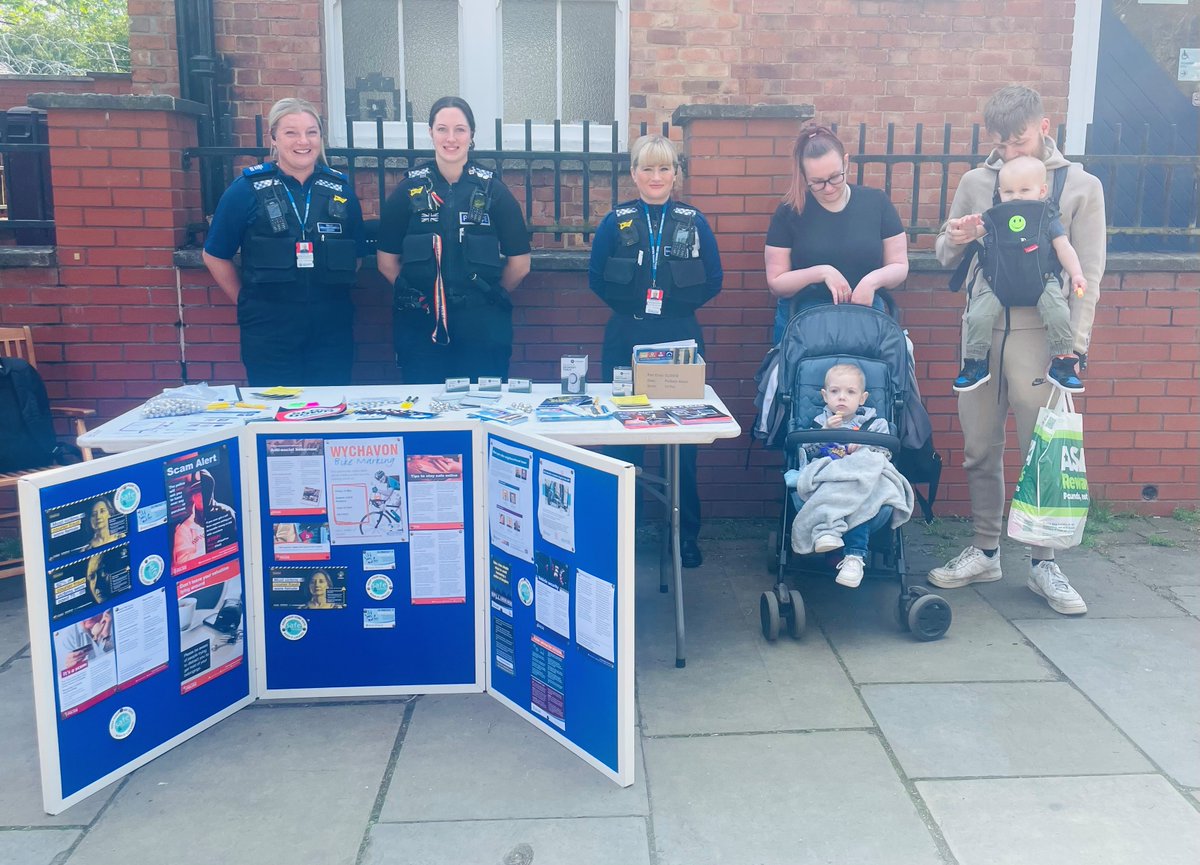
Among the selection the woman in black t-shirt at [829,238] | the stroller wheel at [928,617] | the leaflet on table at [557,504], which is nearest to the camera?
the leaflet on table at [557,504]

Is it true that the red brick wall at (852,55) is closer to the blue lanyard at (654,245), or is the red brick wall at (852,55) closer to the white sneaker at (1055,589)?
the blue lanyard at (654,245)

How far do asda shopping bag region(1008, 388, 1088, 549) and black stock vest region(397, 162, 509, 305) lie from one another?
8.14 feet

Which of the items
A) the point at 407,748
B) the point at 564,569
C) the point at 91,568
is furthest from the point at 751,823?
the point at 91,568

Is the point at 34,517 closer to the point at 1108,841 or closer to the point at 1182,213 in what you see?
the point at 1108,841

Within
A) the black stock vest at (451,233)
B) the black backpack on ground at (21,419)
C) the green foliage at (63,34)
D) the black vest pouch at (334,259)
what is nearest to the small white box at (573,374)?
the black stock vest at (451,233)

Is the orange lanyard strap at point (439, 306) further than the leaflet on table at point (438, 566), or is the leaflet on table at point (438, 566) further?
the orange lanyard strap at point (439, 306)

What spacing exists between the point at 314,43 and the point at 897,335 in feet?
14.2

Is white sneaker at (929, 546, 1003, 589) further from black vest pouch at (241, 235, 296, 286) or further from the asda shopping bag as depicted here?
black vest pouch at (241, 235, 296, 286)

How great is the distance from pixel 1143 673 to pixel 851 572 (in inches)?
45.8

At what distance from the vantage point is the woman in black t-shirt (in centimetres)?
455

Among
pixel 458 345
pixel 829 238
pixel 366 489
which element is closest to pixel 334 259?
pixel 458 345

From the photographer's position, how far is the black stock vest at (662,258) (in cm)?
471

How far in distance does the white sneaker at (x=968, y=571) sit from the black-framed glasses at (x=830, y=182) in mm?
1814

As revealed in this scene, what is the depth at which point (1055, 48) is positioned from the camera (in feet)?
23.1
